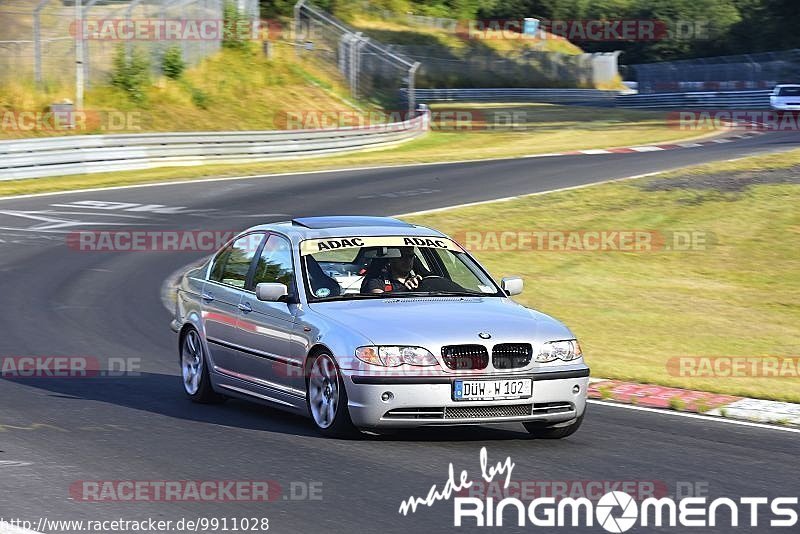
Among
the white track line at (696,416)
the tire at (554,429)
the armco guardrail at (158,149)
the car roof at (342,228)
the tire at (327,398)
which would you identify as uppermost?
the car roof at (342,228)

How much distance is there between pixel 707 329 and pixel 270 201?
43.5 feet

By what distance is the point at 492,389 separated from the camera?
28.8ft

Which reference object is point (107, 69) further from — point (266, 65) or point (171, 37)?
point (266, 65)

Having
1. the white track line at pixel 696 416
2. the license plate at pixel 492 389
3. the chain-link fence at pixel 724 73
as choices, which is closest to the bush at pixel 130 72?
the white track line at pixel 696 416

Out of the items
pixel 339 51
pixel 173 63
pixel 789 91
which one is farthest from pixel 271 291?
pixel 789 91

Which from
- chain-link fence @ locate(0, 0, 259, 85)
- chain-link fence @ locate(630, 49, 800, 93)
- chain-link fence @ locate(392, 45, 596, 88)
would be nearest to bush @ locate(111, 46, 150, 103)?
chain-link fence @ locate(0, 0, 259, 85)

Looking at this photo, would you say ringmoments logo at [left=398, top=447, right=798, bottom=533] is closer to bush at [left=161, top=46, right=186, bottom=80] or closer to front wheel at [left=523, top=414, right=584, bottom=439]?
front wheel at [left=523, top=414, right=584, bottom=439]

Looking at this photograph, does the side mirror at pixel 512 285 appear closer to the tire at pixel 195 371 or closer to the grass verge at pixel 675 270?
the tire at pixel 195 371

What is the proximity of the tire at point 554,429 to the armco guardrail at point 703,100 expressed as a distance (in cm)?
5735

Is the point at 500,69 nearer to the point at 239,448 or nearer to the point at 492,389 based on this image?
the point at 492,389

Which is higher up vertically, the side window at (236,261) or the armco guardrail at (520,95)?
the side window at (236,261)

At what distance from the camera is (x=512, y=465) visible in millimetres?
8172

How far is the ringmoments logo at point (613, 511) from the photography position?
6770mm

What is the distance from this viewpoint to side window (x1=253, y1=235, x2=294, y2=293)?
10.1 meters
